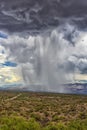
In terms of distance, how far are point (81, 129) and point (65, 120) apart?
30.0 feet

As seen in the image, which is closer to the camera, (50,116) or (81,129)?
(81,129)

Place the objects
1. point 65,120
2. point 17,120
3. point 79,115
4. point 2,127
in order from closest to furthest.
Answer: point 2,127, point 17,120, point 65,120, point 79,115

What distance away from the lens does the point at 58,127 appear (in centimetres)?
3866

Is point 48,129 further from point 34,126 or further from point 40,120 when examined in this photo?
point 40,120

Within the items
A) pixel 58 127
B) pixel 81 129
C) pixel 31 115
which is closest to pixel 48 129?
pixel 58 127

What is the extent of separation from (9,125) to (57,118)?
11061 millimetres

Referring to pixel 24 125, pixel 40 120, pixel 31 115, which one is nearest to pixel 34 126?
pixel 24 125

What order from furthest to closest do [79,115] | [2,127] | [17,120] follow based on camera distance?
[79,115], [17,120], [2,127]

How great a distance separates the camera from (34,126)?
3872 centimetres

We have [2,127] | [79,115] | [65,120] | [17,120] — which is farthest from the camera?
[79,115]

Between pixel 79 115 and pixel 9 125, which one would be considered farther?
pixel 79 115

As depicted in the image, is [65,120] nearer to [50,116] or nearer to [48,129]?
[50,116]

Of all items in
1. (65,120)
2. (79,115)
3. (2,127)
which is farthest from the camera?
(79,115)

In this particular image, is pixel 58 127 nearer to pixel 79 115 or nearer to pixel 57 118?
pixel 57 118
